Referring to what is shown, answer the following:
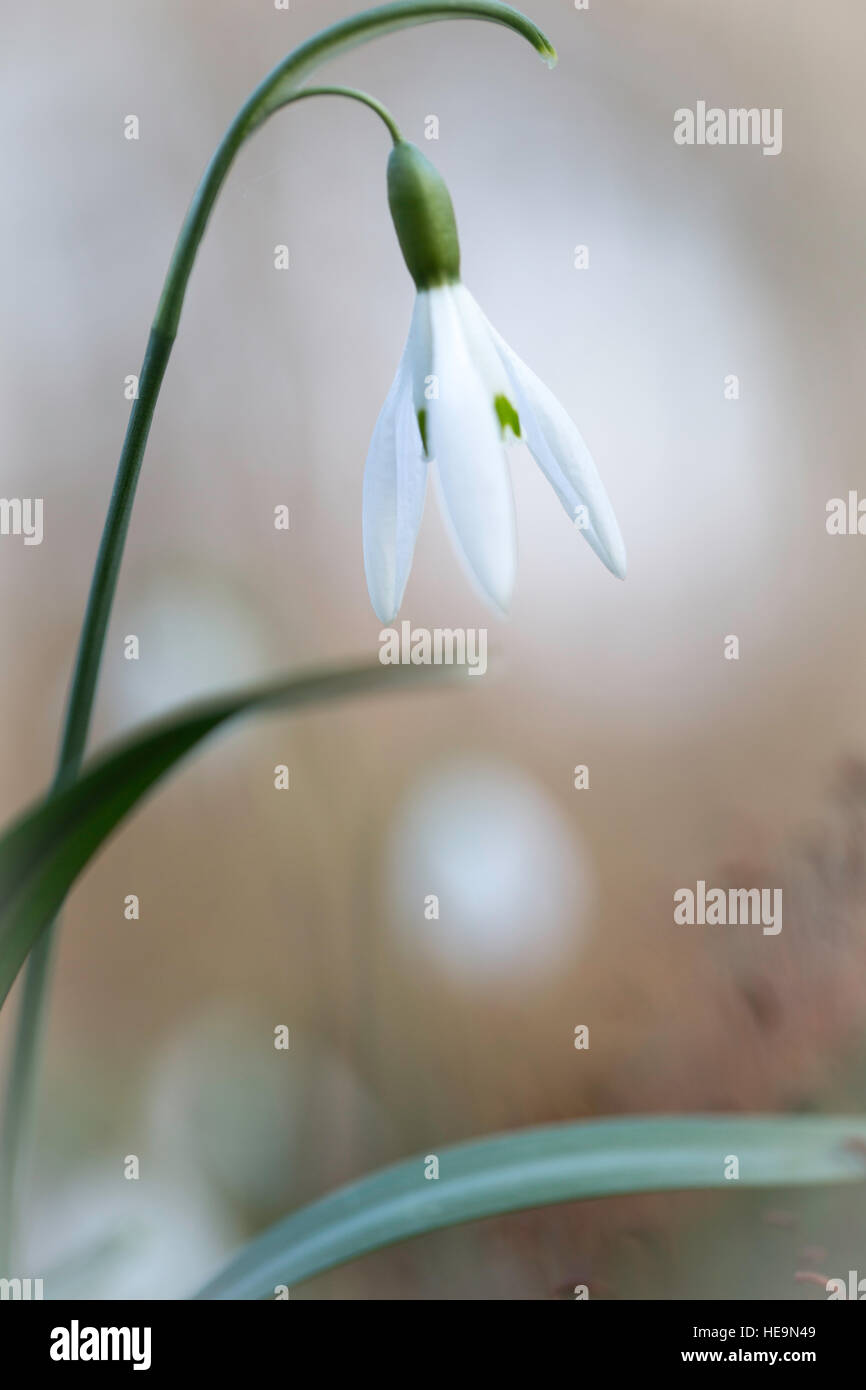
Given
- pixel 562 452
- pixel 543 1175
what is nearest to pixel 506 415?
pixel 562 452

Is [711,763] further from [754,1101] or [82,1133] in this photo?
[82,1133]

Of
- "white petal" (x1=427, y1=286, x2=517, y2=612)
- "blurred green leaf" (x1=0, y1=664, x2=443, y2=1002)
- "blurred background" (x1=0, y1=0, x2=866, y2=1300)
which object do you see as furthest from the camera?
"blurred background" (x1=0, y1=0, x2=866, y2=1300)

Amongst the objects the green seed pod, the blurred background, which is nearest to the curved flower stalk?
the green seed pod

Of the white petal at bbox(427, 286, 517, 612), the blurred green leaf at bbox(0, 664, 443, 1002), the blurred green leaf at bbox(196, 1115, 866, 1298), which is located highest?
the white petal at bbox(427, 286, 517, 612)

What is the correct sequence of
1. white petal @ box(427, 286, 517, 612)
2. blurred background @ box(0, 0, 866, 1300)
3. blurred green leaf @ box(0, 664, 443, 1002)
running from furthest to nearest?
blurred background @ box(0, 0, 866, 1300), white petal @ box(427, 286, 517, 612), blurred green leaf @ box(0, 664, 443, 1002)

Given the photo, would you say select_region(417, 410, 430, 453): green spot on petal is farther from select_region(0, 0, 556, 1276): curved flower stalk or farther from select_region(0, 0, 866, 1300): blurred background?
select_region(0, 0, 866, 1300): blurred background
